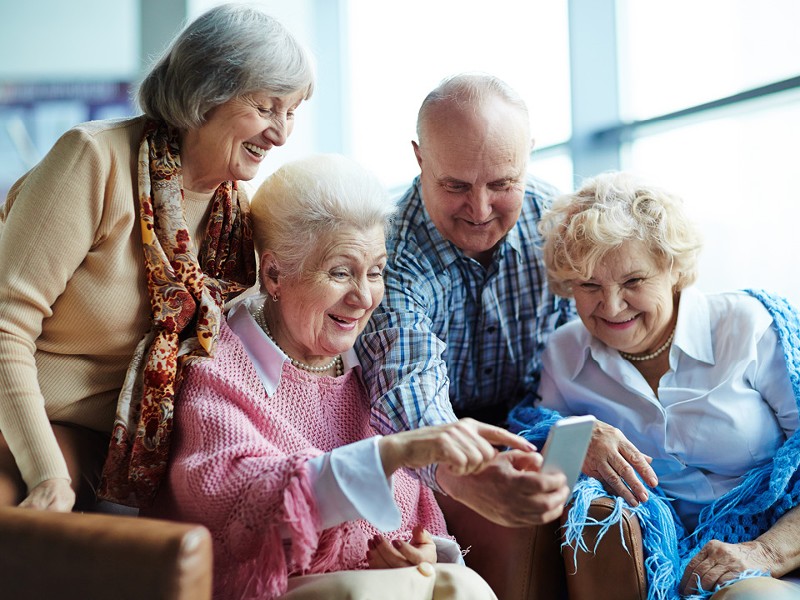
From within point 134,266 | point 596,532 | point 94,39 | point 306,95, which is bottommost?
point 596,532

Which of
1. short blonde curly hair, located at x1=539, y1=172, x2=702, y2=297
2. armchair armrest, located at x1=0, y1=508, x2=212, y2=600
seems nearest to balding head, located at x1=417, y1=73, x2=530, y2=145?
short blonde curly hair, located at x1=539, y1=172, x2=702, y2=297

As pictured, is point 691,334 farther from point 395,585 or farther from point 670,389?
point 395,585

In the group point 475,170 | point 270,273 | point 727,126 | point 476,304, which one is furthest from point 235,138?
point 727,126

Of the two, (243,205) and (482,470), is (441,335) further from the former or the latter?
(482,470)

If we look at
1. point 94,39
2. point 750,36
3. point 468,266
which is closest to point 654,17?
point 750,36

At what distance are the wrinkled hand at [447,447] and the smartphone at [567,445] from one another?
89 millimetres

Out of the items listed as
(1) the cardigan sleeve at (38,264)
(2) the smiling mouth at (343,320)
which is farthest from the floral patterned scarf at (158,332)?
(2) the smiling mouth at (343,320)

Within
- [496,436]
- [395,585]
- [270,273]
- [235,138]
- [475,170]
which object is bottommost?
[395,585]

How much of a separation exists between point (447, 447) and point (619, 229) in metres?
0.87

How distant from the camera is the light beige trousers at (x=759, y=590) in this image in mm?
1666

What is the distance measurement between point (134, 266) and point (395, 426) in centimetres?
65

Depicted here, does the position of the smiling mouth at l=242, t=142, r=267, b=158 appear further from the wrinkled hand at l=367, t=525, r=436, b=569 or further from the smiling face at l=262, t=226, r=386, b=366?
the wrinkled hand at l=367, t=525, r=436, b=569

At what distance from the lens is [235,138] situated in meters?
1.86

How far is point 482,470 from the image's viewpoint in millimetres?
1545
